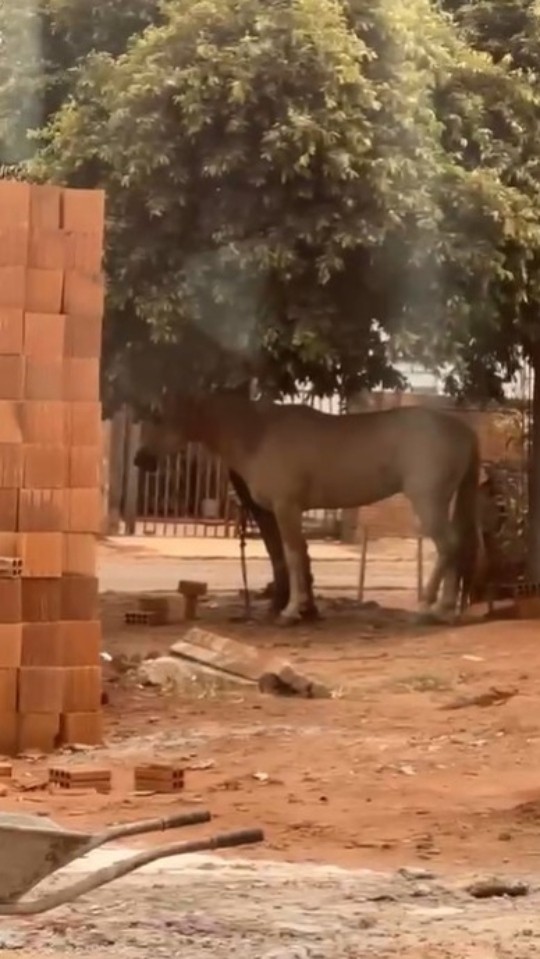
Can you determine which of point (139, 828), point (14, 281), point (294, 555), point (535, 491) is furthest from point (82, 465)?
point (535, 491)

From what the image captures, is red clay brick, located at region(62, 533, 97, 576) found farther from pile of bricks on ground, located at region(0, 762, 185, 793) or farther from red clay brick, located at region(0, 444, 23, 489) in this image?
pile of bricks on ground, located at region(0, 762, 185, 793)

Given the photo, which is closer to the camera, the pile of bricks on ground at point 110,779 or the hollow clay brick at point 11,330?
the pile of bricks on ground at point 110,779

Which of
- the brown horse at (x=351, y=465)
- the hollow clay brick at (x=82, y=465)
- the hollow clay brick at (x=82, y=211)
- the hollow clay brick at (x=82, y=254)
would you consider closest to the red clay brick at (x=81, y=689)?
the hollow clay brick at (x=82, y=465)

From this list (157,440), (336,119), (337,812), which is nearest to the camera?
(337,812)

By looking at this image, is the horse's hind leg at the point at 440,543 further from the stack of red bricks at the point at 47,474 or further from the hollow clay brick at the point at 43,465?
the hollow clay brick at the point at 43,465

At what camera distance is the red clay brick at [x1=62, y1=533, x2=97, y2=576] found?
9.48 m

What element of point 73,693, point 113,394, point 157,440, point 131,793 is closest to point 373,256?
point 113,394

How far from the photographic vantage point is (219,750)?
31.1ft

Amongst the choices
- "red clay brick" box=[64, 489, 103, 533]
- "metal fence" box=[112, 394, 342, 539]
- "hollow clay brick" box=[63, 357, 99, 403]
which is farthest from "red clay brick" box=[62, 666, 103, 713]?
"metal fence" box=[112, 394, 342, 539]

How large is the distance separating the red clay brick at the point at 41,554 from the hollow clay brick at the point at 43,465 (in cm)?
22

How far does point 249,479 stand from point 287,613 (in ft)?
3.76

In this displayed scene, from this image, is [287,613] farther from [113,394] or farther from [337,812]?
[337,812]

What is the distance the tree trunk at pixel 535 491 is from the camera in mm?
16172

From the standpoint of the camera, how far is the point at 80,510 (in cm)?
952
